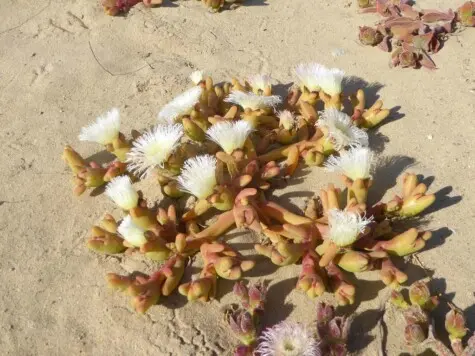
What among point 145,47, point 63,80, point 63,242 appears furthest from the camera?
point 145,47

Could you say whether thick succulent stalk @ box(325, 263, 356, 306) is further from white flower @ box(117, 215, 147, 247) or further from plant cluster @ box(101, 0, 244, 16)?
plant cluster @ box(101, 0, 244, 16)

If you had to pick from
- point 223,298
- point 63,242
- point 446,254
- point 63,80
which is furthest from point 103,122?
point 446,254

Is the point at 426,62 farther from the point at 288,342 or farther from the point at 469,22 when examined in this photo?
the point at 288,342

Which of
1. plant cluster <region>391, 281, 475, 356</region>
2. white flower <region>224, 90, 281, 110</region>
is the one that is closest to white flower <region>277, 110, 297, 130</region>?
white flower <region>224, 90, 281, 110</region>

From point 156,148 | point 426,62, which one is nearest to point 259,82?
point 156,148

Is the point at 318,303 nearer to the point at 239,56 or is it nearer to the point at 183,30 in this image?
the point at 239,56
